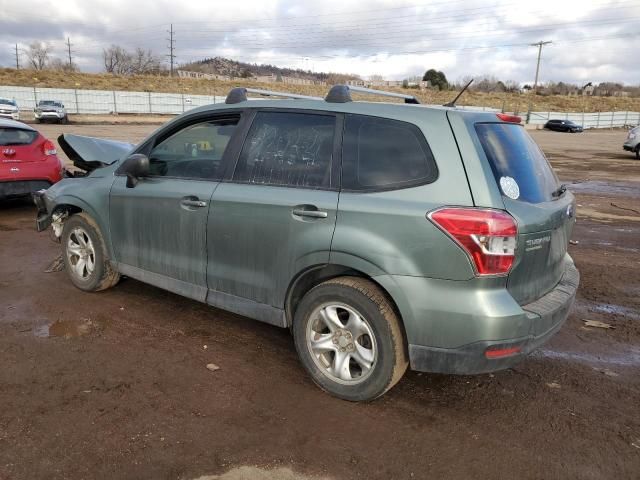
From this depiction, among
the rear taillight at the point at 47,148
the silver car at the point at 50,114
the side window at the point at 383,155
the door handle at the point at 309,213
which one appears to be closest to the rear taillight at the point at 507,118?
the side window at the point at 383,155

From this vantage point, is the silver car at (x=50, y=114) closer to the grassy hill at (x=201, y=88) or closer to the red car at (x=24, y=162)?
the grassy hill at (x=201, y=88)

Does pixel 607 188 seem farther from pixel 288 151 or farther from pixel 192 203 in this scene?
pixel 192 203

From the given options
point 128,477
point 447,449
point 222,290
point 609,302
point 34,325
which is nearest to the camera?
point 128,477

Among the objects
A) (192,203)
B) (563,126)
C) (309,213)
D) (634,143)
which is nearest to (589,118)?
(563,126)

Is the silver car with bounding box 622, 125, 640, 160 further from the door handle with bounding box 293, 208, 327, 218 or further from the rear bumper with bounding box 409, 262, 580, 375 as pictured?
the door handle with bounding box 293, 208, 327, 218

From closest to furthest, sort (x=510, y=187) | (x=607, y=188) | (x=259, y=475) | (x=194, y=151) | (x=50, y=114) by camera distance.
→ (x=259, y=475) < (x=510, y=187) < (x=194, y=151) < (x=607, y=188) < (x=50, y=114)

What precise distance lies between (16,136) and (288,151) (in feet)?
20.7

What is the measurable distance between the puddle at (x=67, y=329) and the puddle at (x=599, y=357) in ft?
11.5

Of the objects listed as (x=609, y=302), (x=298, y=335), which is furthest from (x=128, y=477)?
(x=609, y=302)

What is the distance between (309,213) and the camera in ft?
10.7

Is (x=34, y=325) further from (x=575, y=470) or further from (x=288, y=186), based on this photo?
(x=575, y=470)

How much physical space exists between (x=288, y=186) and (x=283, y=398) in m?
1.33

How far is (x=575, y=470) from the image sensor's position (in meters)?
2.68

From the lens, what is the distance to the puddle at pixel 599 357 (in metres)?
3.90
